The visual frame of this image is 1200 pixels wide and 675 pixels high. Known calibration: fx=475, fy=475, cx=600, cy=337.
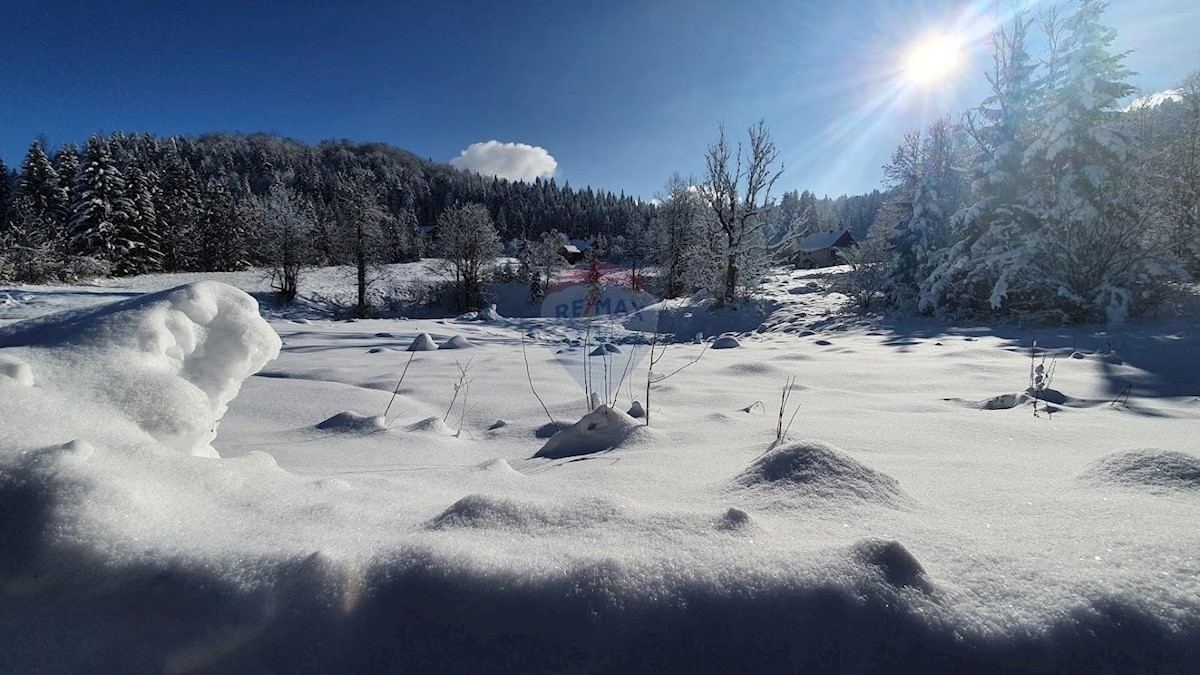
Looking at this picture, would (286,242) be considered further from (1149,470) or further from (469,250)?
(1149,470)

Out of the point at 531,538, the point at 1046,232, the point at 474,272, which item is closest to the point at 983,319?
the point at 1046,232

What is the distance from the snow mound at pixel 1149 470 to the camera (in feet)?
4.35

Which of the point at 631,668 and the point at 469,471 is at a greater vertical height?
the point at 631,668

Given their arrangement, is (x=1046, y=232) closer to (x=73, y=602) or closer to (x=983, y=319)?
(x=983, y=319)

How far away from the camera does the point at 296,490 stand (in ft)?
3.95

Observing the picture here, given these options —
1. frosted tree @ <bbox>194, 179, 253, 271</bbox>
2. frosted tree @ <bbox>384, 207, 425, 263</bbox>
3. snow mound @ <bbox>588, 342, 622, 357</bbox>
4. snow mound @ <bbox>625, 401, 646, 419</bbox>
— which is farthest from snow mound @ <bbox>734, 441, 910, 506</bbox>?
frosted tree @ <bbox>384, 207, 425, 263</bbox>

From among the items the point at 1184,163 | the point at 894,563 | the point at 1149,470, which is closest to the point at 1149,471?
the point at 1149,470

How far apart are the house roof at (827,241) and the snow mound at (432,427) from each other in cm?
5385

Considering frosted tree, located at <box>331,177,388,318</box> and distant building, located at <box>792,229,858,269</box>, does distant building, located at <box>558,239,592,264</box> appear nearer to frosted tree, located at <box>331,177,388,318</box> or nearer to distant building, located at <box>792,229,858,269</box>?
distant building, located at <box>792,229,858,269</box>

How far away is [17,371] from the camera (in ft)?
3.78

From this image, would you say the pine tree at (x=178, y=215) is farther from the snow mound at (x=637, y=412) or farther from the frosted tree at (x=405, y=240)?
the snow mound at (x=637, y=412)

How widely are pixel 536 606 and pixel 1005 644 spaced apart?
72cm

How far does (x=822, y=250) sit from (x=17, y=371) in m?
57.0

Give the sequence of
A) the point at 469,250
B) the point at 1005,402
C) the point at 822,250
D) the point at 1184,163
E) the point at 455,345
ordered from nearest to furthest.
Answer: the point at 1005,402
the point at 455,345
the point at 1184,163
the point at 469,250
the point at 822,250
